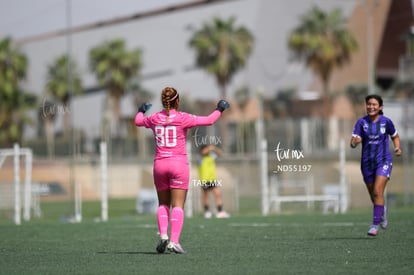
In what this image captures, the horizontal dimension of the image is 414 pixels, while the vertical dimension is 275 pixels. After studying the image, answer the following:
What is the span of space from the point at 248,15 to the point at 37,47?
45.2 ft

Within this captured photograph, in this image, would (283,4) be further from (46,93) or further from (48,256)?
(48,256)

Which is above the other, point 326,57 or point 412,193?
point 326,57

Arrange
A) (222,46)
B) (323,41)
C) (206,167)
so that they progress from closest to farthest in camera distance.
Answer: (206,167) → (323,41) → (222,46)

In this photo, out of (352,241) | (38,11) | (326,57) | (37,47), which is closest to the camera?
(352,241)

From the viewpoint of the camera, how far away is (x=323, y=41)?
61781 mm

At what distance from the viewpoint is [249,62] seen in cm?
6316

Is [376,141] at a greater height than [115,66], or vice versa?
[115,66]

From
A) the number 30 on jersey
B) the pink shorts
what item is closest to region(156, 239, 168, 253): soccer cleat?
the pink shorts

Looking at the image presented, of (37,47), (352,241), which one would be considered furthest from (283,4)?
(352,241)

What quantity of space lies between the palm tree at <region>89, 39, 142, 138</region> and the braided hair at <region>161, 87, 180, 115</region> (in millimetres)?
49851

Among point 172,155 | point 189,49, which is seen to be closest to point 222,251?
point 172,155

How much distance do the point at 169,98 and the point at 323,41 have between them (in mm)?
50409

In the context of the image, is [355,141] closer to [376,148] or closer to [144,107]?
[376,148]

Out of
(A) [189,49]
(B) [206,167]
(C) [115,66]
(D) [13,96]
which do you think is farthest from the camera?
(C) [115,66]
